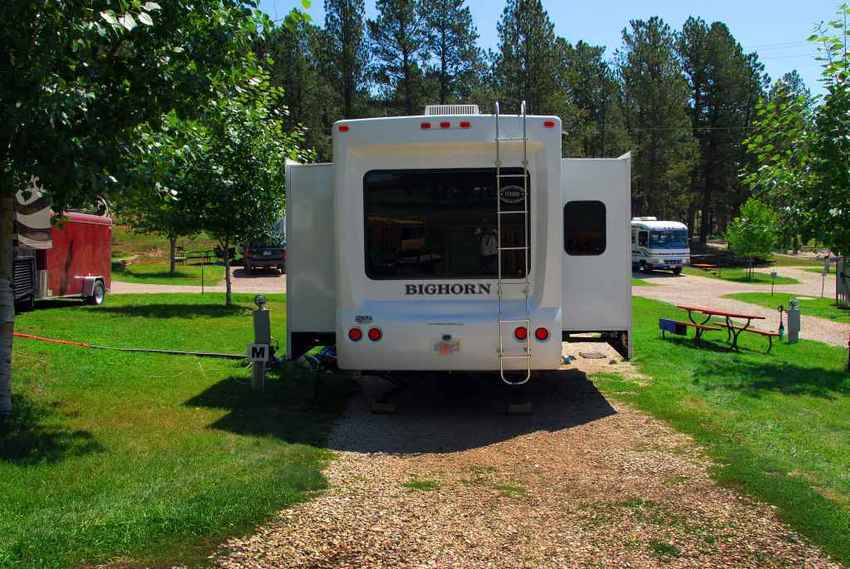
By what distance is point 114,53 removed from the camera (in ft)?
23.3

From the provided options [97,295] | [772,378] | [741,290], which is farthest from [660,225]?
[772,378]

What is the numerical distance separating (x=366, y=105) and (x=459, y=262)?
43.5 meters

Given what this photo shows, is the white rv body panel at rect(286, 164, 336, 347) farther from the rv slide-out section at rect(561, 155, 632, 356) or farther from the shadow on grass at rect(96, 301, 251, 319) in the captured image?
the shadow on grass at rect(96, 301, 251, 319)

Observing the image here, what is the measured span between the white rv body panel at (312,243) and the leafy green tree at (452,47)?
40825 millimetres

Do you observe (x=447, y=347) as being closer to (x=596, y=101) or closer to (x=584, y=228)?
(x=584, y=228)

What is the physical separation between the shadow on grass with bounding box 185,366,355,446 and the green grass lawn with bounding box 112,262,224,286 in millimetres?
22487

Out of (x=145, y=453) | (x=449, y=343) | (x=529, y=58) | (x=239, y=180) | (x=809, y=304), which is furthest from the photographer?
(x=529, y=58)

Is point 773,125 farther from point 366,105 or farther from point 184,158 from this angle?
point 366,105

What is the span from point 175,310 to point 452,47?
111 feet

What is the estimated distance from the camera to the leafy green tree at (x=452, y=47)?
4747cm

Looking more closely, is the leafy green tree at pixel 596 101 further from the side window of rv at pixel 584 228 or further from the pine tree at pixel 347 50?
the side window of rv at pixel 584 228

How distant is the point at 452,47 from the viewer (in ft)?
159

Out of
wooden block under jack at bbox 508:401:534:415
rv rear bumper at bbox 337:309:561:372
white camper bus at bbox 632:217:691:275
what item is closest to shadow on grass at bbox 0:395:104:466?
rv rear bumper at bbox 337:309:561:372

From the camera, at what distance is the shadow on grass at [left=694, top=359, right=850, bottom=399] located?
1093cm
